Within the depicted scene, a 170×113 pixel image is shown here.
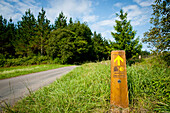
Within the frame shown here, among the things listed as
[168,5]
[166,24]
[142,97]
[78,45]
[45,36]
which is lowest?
[142,97]

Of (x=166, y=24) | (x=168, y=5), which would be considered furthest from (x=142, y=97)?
(x=168, y=5)

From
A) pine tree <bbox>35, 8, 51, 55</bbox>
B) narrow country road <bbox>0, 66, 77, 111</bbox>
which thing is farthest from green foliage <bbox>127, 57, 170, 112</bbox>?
pine tree <bbox>35, 8, 51, 55</bbox>

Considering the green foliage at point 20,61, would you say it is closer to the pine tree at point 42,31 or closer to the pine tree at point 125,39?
the pine tree at point 42,31

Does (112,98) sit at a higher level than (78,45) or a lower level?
lower

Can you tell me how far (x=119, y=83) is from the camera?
185cm

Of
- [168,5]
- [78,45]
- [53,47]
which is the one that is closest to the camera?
[168,5]

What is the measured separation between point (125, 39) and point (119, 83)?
12551 millimetres

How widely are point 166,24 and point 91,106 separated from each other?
4.69 meters

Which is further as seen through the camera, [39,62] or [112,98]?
[39,62]

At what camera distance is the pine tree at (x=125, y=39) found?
12.5 metres

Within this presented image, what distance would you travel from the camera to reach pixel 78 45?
74.9 feet

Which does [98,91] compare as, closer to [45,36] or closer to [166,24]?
[166,24]

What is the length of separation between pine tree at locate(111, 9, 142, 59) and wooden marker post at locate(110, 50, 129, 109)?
11.6m

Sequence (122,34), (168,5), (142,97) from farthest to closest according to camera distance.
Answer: (122,34) < (168,5) < (142,97)
